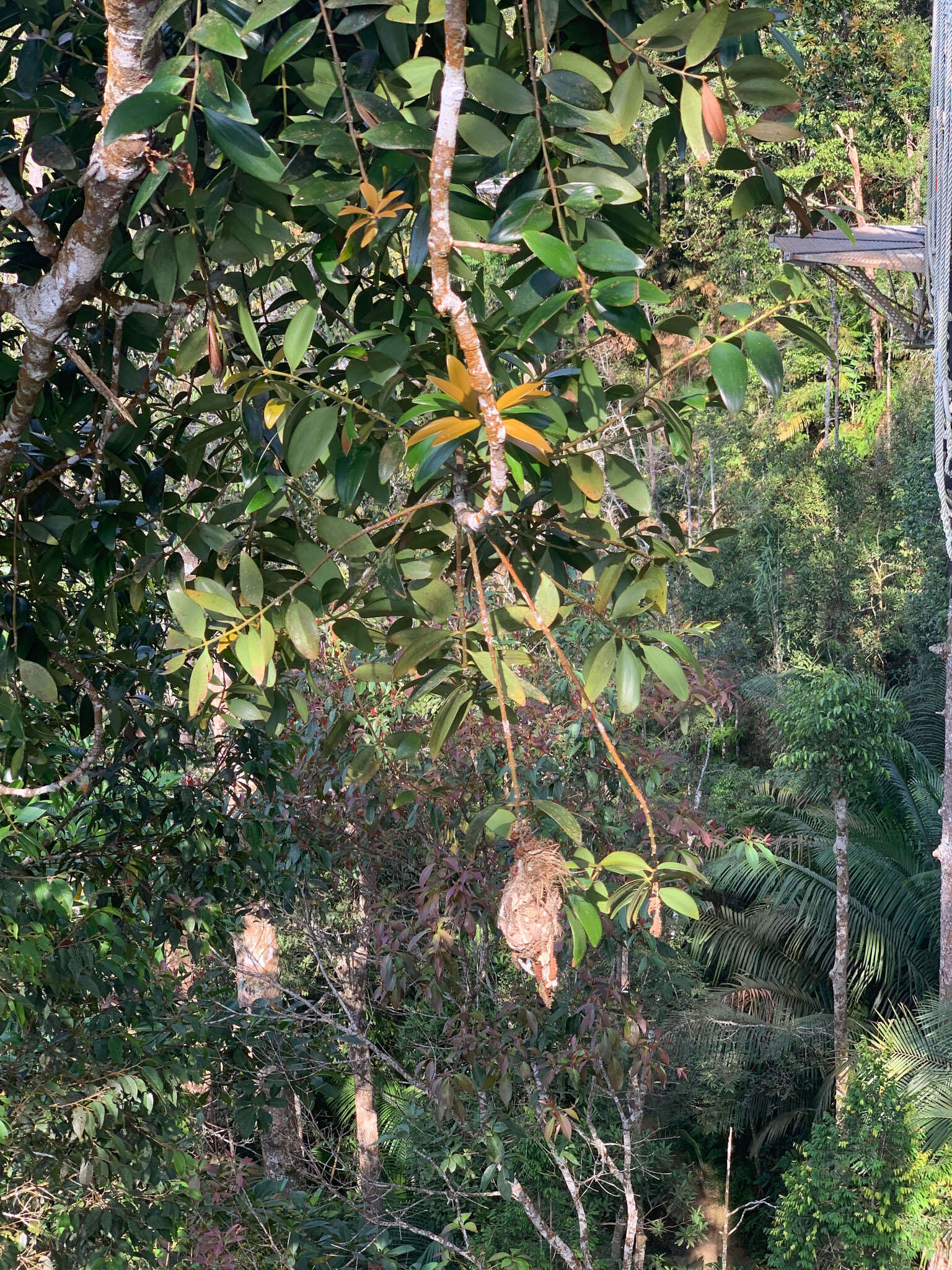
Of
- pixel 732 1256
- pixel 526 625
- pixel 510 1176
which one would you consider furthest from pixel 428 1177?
pixel 526 625

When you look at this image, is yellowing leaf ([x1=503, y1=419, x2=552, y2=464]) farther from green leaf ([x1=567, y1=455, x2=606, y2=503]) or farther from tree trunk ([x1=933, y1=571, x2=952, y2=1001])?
tree trunk ([x1=933, y1=571, x2=952, y2=1001])

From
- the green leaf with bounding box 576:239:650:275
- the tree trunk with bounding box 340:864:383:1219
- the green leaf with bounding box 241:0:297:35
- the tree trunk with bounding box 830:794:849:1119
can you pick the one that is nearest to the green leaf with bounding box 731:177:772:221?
the green leaf with bounding box 576:239:650:275

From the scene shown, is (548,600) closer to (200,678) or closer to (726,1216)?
(200,678)

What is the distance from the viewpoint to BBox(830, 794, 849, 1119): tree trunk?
6.34 metres

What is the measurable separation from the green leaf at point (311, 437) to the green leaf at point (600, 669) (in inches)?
10.3

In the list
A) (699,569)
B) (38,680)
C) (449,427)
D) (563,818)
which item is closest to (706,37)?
(449,427)

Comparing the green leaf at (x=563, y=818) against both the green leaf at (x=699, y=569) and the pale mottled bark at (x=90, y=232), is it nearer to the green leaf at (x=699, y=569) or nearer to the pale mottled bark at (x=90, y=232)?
the green leaf at (x=699, y=569)

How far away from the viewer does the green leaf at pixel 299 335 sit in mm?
762

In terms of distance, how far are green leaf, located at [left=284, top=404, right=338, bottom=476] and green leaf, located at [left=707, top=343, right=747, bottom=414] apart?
0.27 metres

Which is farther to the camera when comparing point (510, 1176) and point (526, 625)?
point (510, 1176)

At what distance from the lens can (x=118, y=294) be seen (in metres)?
1.03

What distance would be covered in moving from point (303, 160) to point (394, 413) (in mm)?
197

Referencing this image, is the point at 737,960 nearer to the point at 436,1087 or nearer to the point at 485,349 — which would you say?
the point at 436,1087

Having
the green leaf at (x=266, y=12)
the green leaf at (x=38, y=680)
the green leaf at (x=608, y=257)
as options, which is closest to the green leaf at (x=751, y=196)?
the green leaf at (x=608, y=257)
